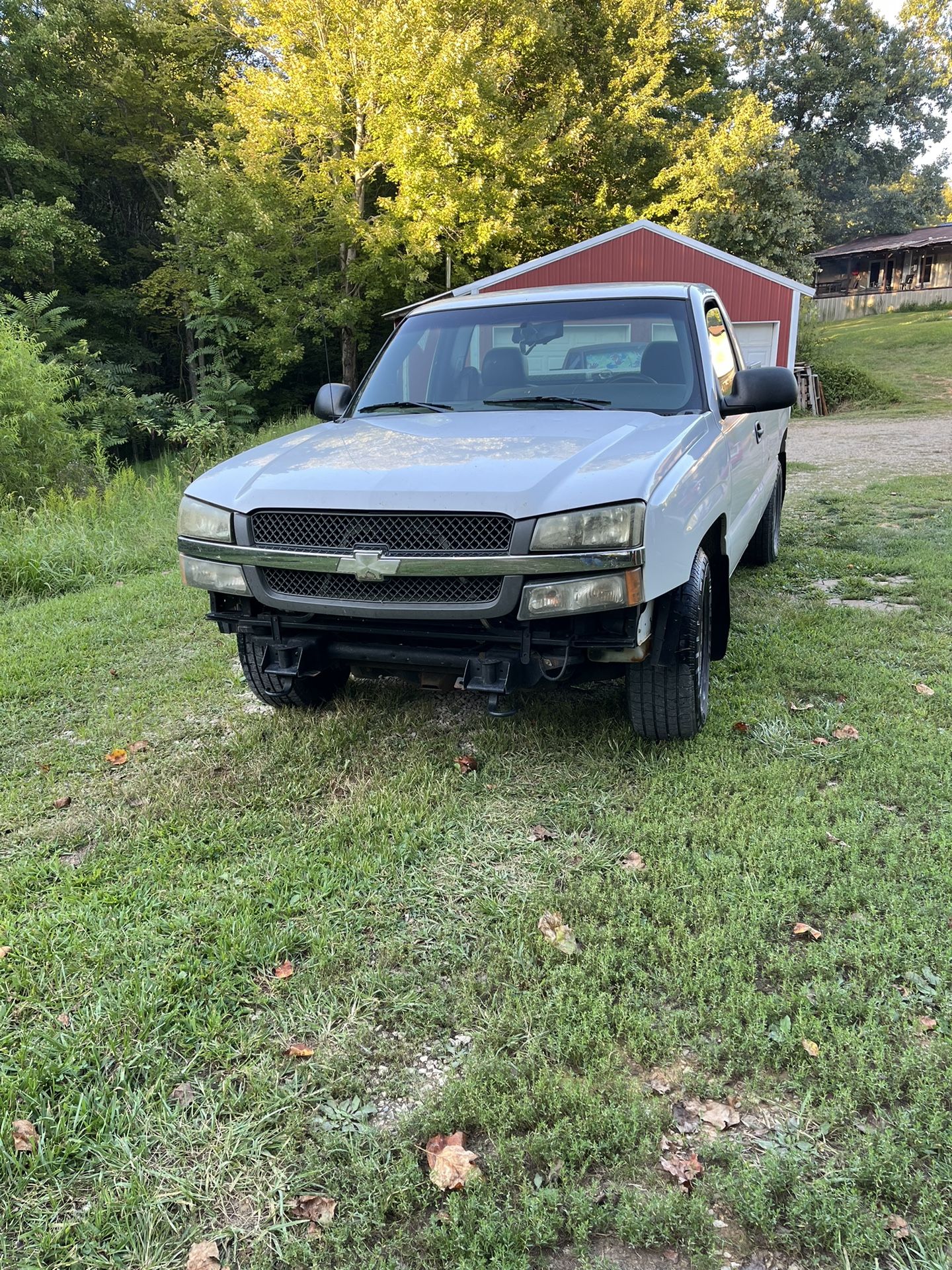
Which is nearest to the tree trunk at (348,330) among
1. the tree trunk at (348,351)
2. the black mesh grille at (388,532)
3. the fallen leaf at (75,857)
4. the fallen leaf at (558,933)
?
the tree trunk at (348,351)

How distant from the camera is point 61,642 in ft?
17.8

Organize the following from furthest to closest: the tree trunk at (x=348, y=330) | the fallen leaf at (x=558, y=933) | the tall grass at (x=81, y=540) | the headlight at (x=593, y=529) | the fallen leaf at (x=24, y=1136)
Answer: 1. the tree trunk at (x=348, y=330)
2. the tall grass at (x=81, y=540)
3. the headlight at (x=593, y=529)
4. the fallen leaf at (x=558, y=933)
5. the fallen leaf at (x=24, y=1136)

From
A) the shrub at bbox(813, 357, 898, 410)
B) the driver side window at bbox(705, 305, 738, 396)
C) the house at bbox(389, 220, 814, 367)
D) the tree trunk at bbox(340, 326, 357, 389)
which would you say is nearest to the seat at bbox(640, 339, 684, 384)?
the driver side window at bbox(705, 305, 738, 396)

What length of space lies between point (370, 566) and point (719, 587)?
5.61ft

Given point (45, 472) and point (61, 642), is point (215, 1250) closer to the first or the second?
point (61, 642)

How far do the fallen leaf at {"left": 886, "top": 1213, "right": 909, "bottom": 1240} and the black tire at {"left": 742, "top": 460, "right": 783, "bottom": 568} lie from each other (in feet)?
17.0

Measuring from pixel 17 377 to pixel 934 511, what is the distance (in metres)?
11.2

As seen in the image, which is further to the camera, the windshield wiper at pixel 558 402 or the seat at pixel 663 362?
the seat at pixel 663 362

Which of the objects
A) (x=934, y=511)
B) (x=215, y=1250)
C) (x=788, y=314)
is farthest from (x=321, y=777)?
(x=788, y=314)

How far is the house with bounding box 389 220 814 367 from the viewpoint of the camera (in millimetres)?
19500

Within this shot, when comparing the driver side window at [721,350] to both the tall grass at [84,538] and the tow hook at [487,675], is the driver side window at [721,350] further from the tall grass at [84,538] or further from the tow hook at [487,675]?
the tall grass at [84,538]

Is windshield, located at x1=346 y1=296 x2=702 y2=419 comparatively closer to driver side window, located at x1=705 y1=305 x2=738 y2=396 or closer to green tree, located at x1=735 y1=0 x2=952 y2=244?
driver side window, located at x1=705 y1=305 x2=738 y2=396

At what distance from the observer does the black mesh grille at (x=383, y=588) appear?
2949 mm

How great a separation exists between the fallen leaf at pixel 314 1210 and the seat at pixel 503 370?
3241 millimetres
